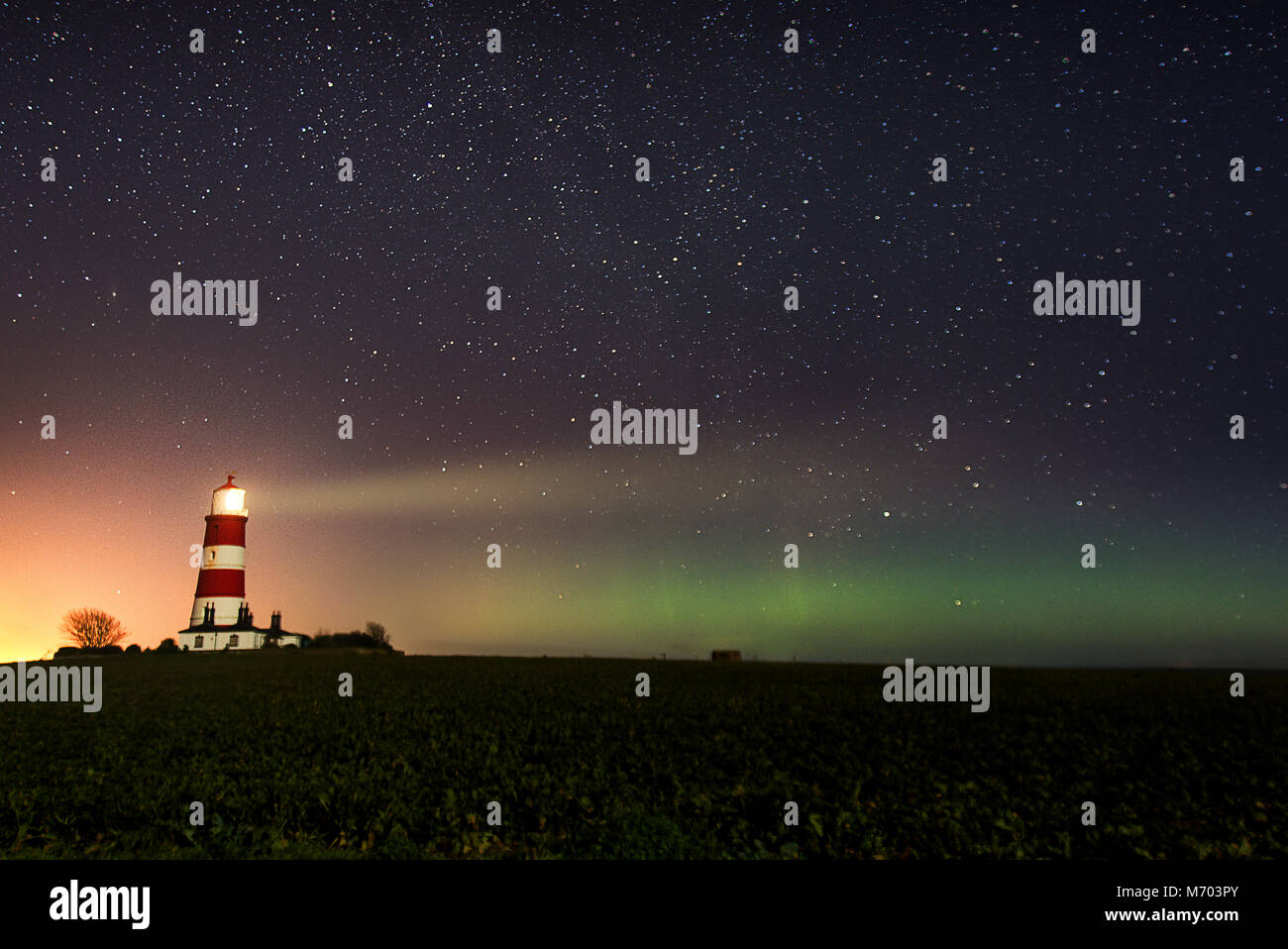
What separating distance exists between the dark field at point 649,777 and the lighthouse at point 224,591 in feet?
162

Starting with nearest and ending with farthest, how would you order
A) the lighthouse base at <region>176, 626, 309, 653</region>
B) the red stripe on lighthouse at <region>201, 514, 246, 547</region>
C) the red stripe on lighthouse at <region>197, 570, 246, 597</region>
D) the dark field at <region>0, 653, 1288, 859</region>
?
the dark field at <region>0, 653, 1288, 859</region>, the lighthouse base at <region>176, 626, 309, 653</region>, the red stripe on lighthouse at <region>197, 570, 246, 597</region>, the red stripe on lighthouse at <region>201, 514, 246, 547</region>

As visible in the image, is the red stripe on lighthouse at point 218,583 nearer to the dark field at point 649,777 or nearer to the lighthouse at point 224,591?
the lighthouse at point 224,591

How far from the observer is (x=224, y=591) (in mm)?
75375

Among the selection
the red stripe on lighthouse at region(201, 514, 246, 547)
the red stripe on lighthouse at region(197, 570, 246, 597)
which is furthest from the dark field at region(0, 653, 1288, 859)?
the red stripe on lighthouse at region(201, 514, 246, 547)

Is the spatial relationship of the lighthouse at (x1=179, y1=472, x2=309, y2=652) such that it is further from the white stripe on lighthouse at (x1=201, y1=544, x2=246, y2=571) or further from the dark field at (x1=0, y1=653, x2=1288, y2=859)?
the dark field at (x1=0, y1=653, x2=1288, y2=859)

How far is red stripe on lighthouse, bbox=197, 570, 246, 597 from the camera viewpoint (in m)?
75.4

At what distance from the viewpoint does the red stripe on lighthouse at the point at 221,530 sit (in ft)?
249

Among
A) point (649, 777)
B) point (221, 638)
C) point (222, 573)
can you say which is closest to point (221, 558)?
point (222, 573)

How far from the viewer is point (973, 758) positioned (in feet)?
56.5

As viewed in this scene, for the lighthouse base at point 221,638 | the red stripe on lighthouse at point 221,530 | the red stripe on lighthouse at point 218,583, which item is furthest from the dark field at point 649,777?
the red stripe on lighthouse at point 221,530

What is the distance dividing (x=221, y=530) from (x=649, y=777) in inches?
2809
